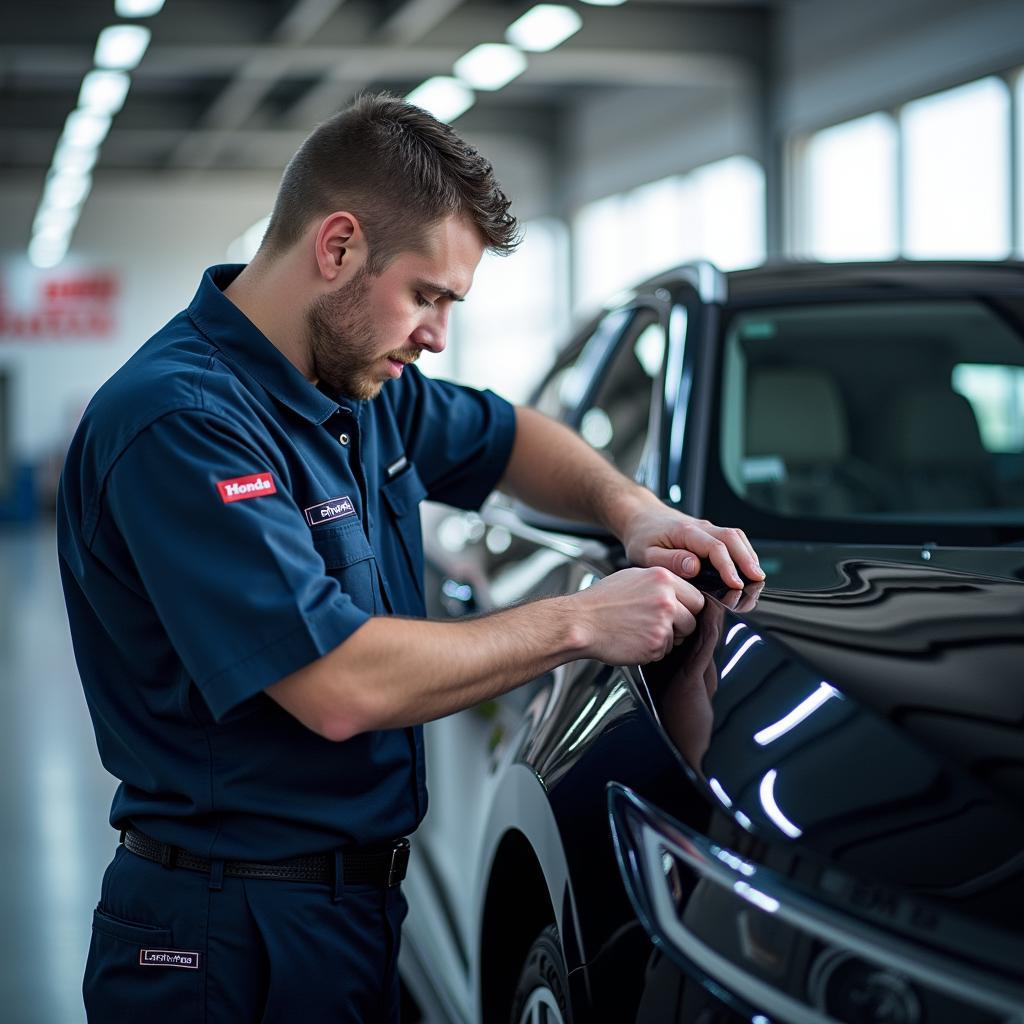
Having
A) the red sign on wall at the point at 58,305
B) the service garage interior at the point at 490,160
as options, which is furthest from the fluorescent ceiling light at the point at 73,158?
the red sign on wall at the point at 58,305

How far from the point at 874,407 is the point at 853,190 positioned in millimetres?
7464

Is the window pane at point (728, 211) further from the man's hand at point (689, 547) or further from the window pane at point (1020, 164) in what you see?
the man's hand at point (689, 547)

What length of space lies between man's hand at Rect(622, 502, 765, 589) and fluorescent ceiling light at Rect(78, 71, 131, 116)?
989cm

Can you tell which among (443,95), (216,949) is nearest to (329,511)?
(216,949)

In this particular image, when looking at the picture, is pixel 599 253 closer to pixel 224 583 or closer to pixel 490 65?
pixel 490 65

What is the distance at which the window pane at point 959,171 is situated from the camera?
307 inches

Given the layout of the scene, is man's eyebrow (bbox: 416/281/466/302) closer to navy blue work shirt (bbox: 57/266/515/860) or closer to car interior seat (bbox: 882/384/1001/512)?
navy blue work shirt (bbox: 57/266/515/860)

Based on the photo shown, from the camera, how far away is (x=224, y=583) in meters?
1.31

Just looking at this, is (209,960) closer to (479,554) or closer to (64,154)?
(479,554)

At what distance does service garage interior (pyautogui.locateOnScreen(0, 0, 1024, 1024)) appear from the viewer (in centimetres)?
359

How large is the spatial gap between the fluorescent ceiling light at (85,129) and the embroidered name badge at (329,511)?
38.6ft

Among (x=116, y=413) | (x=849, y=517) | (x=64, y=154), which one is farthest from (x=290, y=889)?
(x=64, y=154)

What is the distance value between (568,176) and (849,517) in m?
13.6

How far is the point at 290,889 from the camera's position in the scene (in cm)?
153
